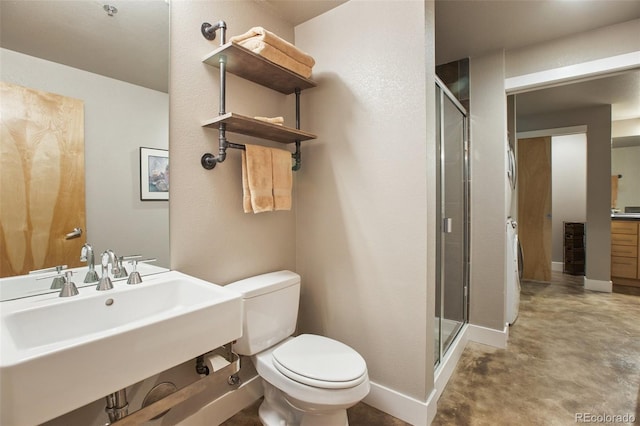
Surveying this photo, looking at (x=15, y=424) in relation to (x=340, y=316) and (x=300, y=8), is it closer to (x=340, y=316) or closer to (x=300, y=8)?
(x=340, y=316)

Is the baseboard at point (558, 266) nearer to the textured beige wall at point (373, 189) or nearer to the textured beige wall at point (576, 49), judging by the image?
the textured beige wall at point (576, 49)

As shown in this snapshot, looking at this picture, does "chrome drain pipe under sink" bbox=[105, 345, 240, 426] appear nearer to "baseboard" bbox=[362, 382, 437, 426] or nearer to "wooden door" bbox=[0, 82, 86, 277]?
"wooden door" bbox=[0, 82, 86, 277]

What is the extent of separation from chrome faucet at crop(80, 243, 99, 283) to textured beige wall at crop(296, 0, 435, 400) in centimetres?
114

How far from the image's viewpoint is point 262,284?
1537mm

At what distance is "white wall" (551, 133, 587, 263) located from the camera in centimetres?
474

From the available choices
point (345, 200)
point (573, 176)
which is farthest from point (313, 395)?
point (573, 176)

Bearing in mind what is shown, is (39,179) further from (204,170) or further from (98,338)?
(98,338)

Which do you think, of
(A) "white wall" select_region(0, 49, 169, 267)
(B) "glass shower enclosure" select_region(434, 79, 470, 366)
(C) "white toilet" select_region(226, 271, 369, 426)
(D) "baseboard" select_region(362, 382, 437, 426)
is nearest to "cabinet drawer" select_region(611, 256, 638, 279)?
(B) "glass shower enclosure" select_region(434, 79, 470, 366)

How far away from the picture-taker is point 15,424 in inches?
24.0

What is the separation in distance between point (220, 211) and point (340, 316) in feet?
3.16

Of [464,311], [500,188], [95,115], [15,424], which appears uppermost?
[95,115]

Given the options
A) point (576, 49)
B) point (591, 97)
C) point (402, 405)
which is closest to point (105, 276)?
point (402, 405)

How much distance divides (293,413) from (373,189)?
126cm

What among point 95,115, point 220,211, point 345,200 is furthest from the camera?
point 345,200
